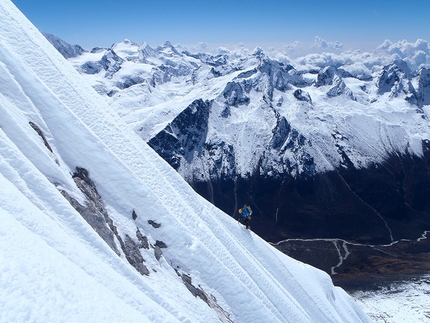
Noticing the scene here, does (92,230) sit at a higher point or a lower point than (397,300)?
lower

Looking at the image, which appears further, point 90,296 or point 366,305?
point 366,305

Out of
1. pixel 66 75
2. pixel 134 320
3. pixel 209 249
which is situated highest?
pixel 66 75

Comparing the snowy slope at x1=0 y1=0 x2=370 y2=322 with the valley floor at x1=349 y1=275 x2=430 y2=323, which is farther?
the valley floor at x1=349 y1=275 x2=430 y2=323

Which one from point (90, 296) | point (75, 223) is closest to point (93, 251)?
point (75, 223)

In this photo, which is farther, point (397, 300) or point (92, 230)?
point (397, 300)

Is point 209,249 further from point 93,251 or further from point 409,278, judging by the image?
point 409,278

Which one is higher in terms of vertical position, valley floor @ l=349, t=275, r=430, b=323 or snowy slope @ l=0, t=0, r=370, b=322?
valley floor @ l=349, t=275, r=430, b=323

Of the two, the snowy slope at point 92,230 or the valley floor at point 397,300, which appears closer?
the snowy slope at point 92,230

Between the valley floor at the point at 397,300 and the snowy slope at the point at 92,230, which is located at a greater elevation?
the valley floor at the point at 397,300
